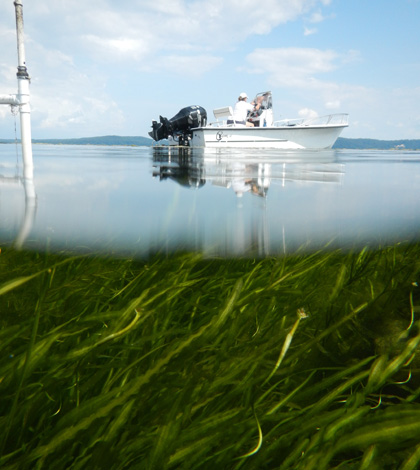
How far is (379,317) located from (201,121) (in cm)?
1990

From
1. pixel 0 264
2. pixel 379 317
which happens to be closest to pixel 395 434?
pixel 379 317

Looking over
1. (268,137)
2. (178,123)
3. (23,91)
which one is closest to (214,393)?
(23,91)

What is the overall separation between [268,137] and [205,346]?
943 inches

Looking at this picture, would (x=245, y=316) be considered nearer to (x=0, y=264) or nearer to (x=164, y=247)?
(x=164, y=247)

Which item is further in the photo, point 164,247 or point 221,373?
point 164,247

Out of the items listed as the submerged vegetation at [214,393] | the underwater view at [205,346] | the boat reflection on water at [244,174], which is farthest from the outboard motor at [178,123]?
the submerged vegetation at [214,393]

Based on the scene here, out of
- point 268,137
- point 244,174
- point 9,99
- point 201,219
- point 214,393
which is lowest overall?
point 214,393

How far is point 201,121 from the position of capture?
19594mm

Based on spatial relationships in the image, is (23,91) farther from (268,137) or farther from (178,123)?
(268,137)

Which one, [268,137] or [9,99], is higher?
[268,137]

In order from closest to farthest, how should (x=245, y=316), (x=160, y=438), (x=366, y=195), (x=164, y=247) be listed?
(x=160, y=438) → (x=245, y=316) → (x=164, y=247) → (x=366, y=195)

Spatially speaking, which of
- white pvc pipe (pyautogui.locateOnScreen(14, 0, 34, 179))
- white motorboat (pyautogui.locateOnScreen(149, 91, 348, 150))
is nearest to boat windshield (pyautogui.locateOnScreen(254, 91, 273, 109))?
white motorboat (pyautogui.locateOnScreen(149, 91, 348, 150))

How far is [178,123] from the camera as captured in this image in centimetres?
1864

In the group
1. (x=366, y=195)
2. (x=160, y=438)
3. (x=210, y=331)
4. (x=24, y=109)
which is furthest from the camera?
(x=24, y=109)
